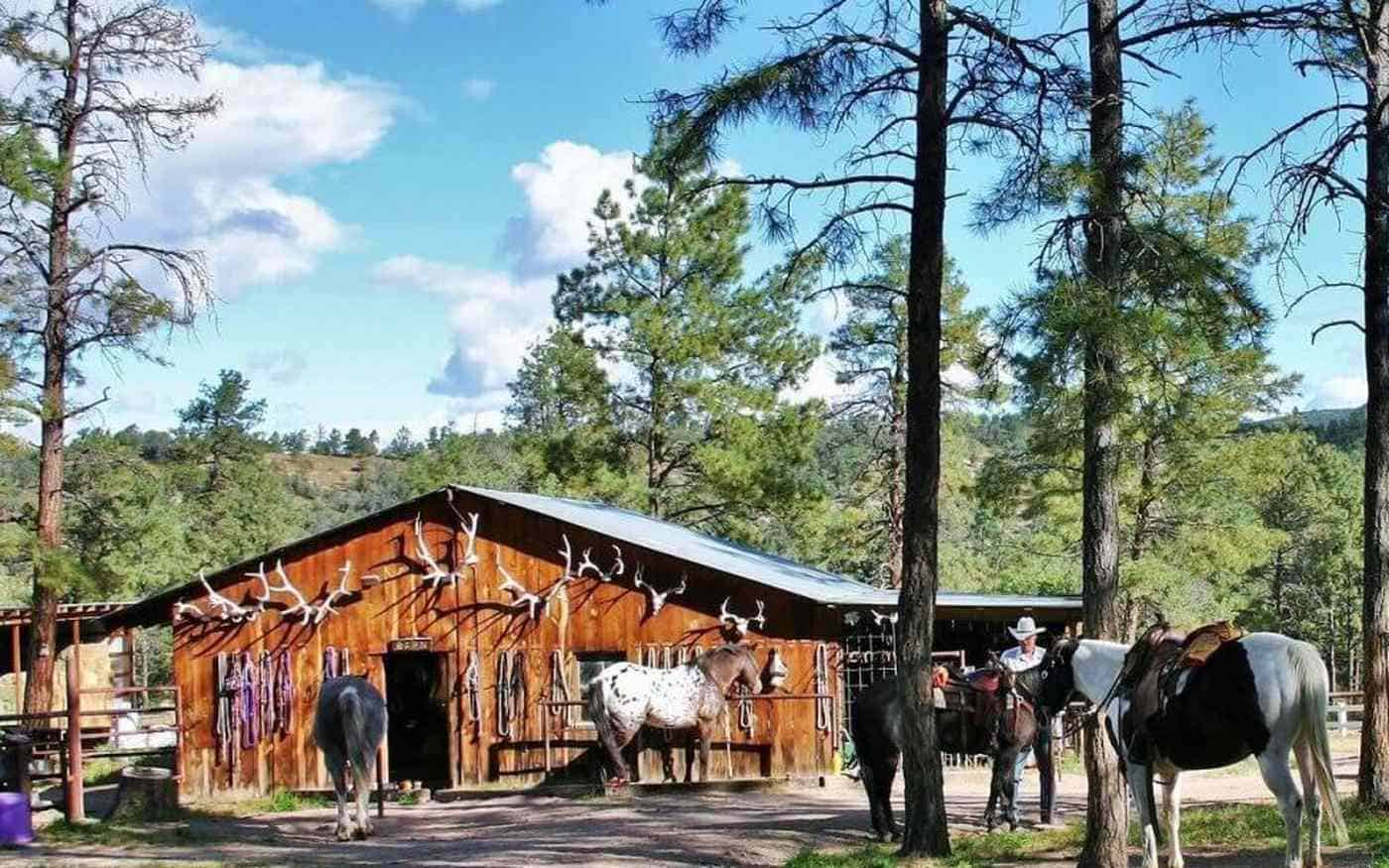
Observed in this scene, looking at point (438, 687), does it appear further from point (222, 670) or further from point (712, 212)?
point (712, 212)

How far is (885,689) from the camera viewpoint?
13234 mm

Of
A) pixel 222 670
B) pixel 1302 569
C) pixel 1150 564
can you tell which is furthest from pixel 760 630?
pixel 1302 569

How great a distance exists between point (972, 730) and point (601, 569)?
6.61m

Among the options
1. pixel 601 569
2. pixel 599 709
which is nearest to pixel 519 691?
pixel 599 709

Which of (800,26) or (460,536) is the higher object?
(800,26)

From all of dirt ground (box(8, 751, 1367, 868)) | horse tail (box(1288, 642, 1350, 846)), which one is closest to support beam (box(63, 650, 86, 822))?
dirt ground (box(8, 751, 1367, 868))


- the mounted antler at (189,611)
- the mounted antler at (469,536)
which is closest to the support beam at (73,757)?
the mounted antler at (189,611)

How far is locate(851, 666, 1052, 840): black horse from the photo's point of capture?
12984 millimetres

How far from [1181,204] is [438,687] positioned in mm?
14558

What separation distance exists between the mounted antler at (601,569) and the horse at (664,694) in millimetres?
1467

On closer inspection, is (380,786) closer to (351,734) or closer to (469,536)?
(351,734)

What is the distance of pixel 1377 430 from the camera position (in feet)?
42.4

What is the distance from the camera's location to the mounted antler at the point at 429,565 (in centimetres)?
1977

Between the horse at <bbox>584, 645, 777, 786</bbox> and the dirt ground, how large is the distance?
87cm
